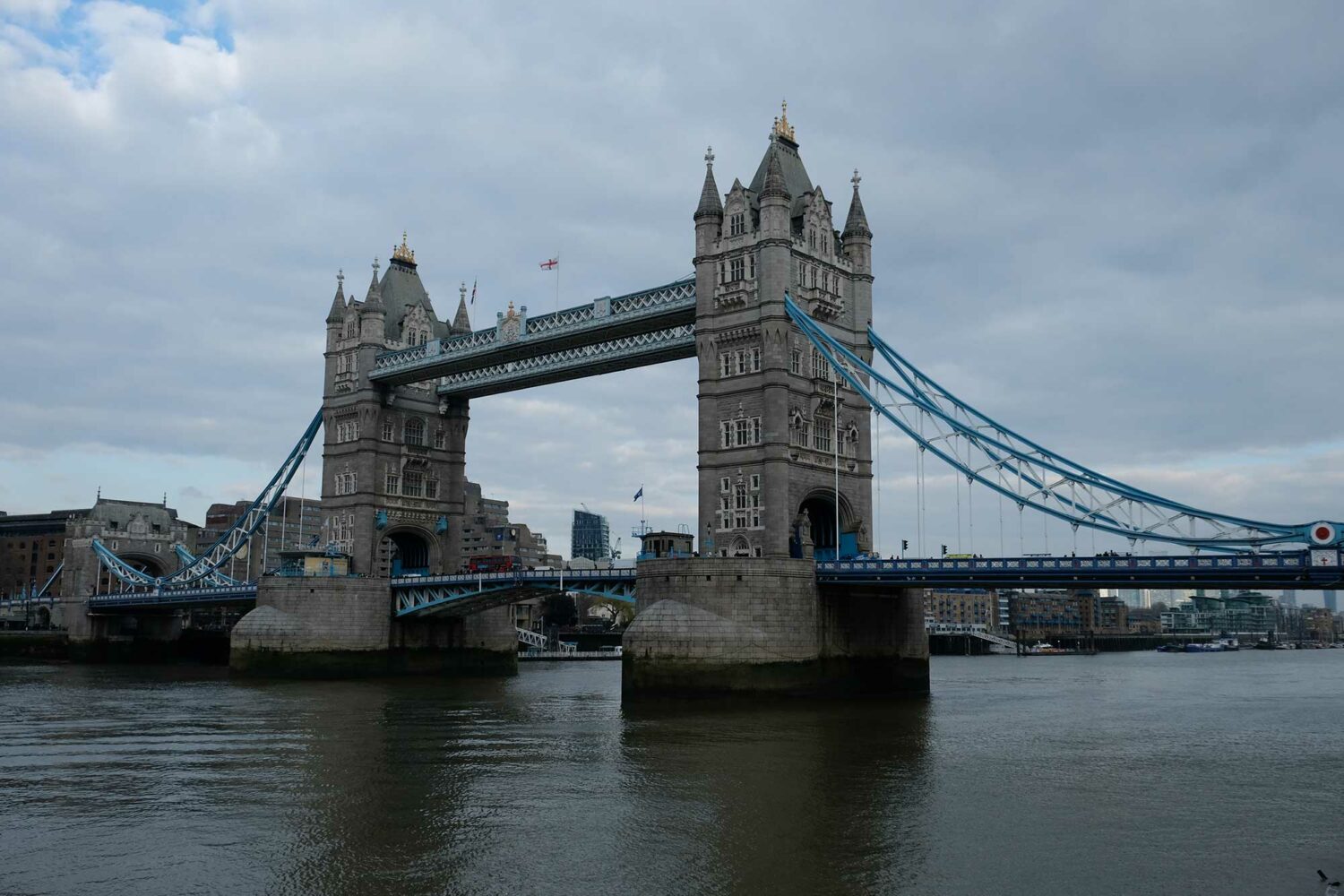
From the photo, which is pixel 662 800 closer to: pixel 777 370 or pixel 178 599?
pixel 777 370

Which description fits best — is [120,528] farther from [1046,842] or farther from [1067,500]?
[1046,842]

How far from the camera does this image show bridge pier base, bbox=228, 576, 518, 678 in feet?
243

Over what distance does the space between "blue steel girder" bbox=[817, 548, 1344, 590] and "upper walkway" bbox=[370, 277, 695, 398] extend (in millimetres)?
19381

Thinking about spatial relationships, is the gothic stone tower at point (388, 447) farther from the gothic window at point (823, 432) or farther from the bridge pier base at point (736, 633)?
the gothic window at point (823, 432)

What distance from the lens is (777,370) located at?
59.0 m

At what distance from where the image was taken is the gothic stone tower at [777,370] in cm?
5919

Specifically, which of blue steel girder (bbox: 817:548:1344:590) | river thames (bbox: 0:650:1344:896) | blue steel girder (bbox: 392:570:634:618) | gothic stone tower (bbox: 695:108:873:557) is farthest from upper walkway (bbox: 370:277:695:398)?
river thames (bbox: 0:650:1344:896)

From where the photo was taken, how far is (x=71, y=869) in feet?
69.3

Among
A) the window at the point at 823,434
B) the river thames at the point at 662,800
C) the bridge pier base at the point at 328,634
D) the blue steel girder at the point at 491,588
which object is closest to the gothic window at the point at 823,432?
the window at the point at 823,434

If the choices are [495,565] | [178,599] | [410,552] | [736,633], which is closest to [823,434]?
[736,633]

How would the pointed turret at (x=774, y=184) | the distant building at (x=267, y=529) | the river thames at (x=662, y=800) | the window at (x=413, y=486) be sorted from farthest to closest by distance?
the distant building at (x=267, y=529) < the window at (x=413, y=486) < the pointed turret at (x=774, y=184) < the river thames at (x=662, y=800)

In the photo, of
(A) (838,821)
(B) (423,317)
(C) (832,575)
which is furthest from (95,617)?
(A) (838,821)

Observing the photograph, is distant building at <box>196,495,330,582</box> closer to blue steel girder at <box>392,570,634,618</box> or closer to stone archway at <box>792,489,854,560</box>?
blue steel girder at <box>392,570,634,618</box>

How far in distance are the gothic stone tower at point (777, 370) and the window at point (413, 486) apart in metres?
31.4
